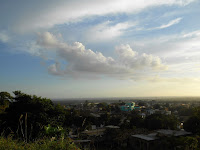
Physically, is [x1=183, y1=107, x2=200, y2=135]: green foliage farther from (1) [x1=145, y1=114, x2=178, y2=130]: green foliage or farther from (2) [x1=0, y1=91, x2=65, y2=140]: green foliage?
(2) [x1=0, y1=91, x2=65, y2=140]: green foliage

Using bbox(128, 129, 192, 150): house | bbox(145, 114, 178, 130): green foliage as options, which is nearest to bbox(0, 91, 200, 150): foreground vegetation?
bbox(145, 114, 178, 130): green foliage

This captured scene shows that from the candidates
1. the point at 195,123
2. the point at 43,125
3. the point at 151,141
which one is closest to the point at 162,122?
the point at 195,123

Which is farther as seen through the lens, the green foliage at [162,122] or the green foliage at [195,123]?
the green foliage at [162,122]

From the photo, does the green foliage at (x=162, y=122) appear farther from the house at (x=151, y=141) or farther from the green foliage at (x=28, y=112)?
the green foliage at (x=28, y=112)

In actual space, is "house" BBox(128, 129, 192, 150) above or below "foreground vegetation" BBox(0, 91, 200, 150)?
below

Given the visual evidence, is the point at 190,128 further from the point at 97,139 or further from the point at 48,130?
the point at 48,130

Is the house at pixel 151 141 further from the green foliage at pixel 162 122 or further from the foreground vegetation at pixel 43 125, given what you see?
the green foliage at pixel 162 122

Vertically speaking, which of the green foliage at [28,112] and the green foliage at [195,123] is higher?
the green foliage at [28,112]

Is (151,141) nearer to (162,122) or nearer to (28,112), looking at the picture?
(162,122)

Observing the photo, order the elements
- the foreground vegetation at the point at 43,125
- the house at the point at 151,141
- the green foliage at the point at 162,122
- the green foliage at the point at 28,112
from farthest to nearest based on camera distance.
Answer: the green foliage at the point at 162,122
the house at the point at 151,141
the green foliage at the point at 28,112
the foreground vegetation at the point at 43,125

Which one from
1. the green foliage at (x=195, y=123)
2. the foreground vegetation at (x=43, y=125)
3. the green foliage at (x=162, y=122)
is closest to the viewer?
the foreground vegetation at (x=43, y=125)

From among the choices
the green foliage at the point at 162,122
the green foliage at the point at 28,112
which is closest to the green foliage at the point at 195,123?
the green foliage at the point at 162,122

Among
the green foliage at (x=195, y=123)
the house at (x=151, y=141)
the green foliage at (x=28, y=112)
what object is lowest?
the house at (x=151, y=141)

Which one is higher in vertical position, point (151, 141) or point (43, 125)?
point (43, 125)
